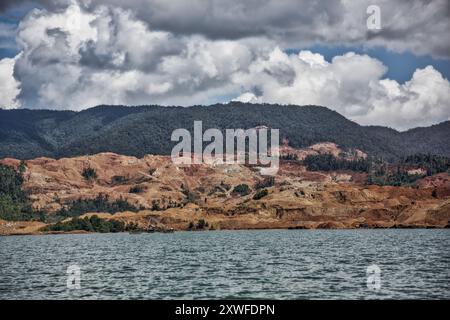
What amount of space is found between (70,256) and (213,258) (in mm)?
31010

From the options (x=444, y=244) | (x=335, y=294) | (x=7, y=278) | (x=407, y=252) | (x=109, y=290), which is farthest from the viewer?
(x=444, y=244)

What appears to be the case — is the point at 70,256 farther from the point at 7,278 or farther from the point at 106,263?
the point at 7,278

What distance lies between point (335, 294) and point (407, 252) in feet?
185

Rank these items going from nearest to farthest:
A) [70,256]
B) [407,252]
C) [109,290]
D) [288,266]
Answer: [109,290], [288,266], [407,252], [70,256]

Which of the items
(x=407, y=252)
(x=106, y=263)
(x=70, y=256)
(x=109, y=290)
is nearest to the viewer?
(x=109, y=290)

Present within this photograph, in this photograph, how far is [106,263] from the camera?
110m
